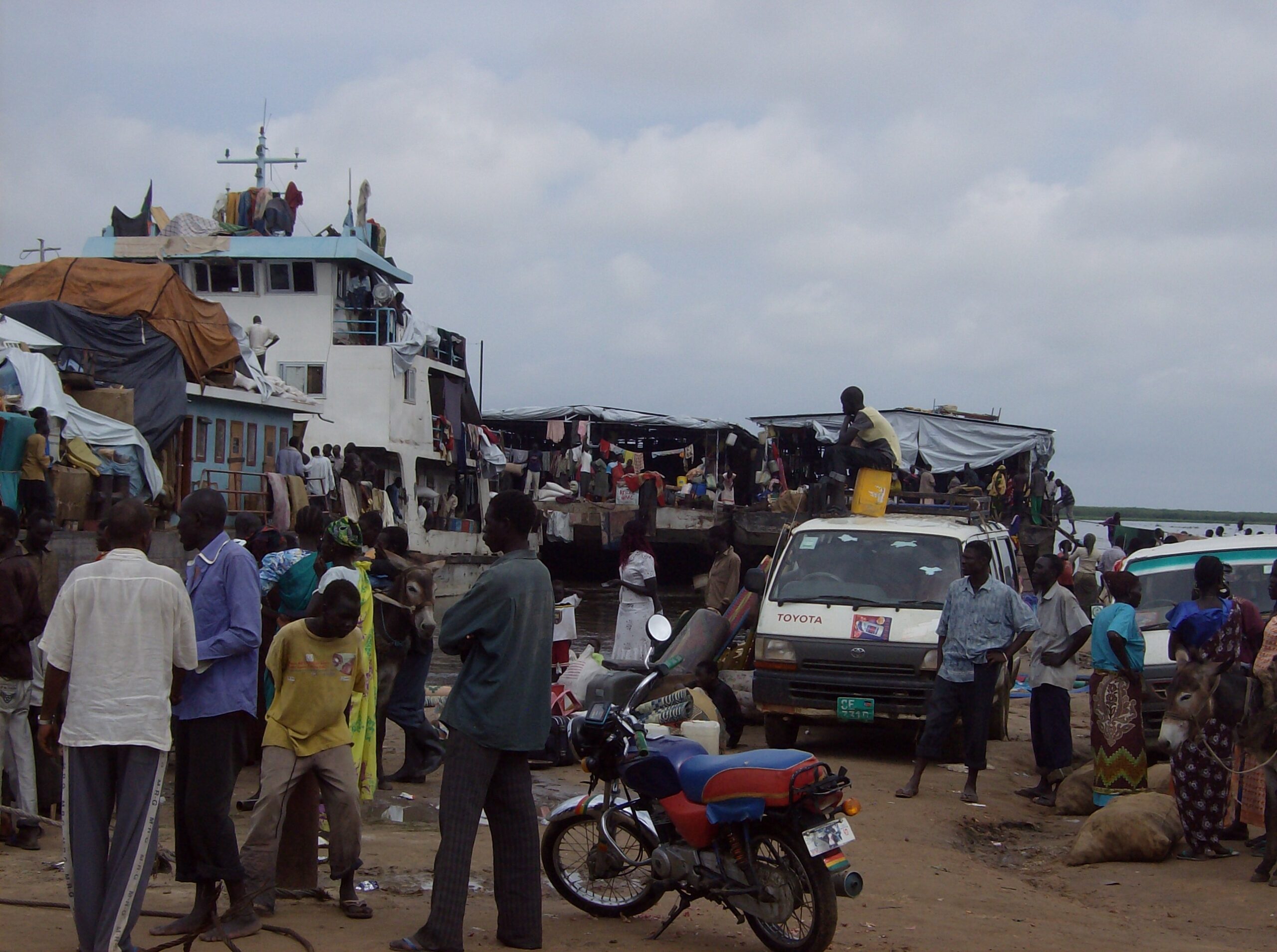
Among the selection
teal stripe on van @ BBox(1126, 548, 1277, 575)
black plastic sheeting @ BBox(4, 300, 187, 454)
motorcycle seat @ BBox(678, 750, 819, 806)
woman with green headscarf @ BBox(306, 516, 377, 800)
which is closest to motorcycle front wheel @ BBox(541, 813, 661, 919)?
motorcycle seat @ BBox(678, 750, 819, 806)

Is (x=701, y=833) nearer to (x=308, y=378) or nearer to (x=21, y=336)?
(x=21, y=336)

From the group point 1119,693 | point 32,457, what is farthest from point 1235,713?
point 32,457

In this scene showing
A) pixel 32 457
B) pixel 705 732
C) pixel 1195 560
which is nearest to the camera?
pixel 705 732

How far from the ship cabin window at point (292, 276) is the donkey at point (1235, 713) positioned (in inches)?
1202

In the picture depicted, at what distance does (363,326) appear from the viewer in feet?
114

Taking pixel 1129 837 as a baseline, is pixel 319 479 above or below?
above

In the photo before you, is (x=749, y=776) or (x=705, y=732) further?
(x=705, y=732)

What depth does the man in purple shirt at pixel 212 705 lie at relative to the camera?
4.44 m

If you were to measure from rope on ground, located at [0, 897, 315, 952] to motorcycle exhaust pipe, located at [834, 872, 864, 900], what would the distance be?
193 cm

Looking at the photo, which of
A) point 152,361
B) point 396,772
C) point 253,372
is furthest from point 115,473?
point 396,772

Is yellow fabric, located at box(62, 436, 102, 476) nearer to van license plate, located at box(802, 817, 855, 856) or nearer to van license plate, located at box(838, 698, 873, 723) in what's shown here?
van license plate, located at box(838, 698, 873, 723)

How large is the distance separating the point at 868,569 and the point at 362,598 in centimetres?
504

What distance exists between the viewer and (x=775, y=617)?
971cm

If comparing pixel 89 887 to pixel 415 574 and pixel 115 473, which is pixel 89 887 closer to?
pixel 415 574
